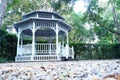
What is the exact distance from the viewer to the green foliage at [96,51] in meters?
22.3

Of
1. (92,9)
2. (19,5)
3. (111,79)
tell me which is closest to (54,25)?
(92,9)

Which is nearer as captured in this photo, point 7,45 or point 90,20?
point 7,45

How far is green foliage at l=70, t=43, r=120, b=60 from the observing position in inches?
880

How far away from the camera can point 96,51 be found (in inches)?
909

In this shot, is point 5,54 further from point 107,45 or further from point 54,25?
point 107,45

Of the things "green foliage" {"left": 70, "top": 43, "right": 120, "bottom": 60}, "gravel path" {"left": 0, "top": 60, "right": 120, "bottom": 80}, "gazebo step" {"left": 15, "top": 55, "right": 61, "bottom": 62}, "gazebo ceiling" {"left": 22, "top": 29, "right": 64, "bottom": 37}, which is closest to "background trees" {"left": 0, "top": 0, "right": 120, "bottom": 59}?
"green foliage" {"left": 70, "top": 43, "right": 120, "bottom": 60}

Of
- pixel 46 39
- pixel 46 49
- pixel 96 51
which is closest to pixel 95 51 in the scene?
pixel 96 51

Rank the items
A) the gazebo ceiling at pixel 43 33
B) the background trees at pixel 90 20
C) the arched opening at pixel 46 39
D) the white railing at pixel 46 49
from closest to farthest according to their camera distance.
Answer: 1. the white railing at pixel 46 49
2. the arched opening at pixel 46 39
3. the gazebo ceiling at pixel 43 33
4. the background trees at pixel 90 20

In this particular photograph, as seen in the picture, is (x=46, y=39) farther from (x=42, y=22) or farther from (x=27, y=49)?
(x=42, y=22)

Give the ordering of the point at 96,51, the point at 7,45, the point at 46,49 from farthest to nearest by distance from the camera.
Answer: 1. the point at 96,51
2. the point at 7,45
3. the point at 46,49

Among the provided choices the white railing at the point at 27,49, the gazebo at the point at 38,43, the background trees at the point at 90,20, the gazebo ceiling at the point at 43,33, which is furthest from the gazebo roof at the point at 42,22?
the background trees at the point at 90,20

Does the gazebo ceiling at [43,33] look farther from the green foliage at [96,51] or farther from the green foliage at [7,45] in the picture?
the green foliage at [96,51]

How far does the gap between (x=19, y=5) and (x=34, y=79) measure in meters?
23.2

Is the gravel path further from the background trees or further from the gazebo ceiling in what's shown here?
the gazebo ceiling
